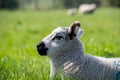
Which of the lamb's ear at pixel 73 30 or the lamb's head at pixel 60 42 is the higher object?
the lamb's ear at pixel 73 30

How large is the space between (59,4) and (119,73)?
6154 cm

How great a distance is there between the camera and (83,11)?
119ft

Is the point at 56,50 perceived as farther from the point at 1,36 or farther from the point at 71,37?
the point at 1,36

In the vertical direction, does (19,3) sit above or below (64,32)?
below

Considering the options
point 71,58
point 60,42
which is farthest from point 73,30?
point 71,58

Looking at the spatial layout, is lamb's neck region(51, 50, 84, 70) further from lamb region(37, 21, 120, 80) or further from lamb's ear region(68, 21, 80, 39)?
lamb's ear region(68, 21, 80, 39)

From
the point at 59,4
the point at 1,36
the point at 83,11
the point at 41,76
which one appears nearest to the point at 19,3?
the point at 59,4

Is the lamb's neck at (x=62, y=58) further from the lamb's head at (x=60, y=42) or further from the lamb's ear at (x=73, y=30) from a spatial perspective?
the lamb's ear at (x=73, y=30)

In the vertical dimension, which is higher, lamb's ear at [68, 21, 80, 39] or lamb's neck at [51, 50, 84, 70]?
lamb's ear at [68, 21, 80, 39]

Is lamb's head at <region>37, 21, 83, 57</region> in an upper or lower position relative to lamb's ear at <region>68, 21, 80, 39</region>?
lower

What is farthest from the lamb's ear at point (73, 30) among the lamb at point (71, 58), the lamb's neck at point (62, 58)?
the lamb's neck at point (62, 58)

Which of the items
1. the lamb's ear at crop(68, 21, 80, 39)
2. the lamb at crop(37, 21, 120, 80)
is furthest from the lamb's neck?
the lamb's ear at crop(68, 21, 80, 39)

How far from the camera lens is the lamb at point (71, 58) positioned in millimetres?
4934

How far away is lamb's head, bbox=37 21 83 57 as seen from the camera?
497 centimetres
